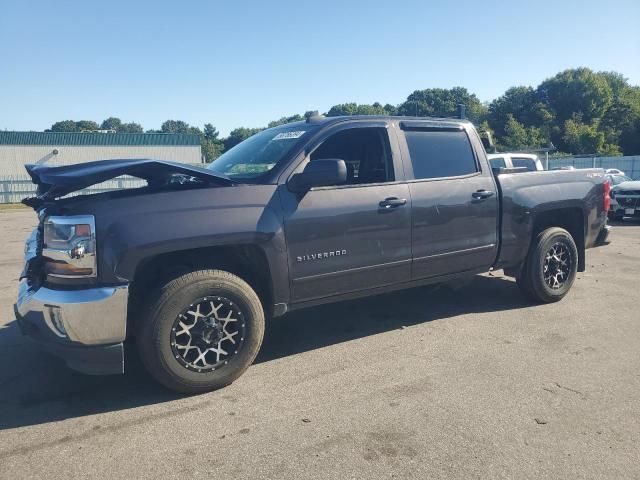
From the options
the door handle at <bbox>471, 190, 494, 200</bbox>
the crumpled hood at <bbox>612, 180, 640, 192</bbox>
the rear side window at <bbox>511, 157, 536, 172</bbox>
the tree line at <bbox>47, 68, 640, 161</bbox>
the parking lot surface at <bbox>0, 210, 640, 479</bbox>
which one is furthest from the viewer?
the tree line at <bbox>47, 68, 640, 161</bbox>

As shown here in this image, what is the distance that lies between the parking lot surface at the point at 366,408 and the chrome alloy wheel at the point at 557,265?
654 millimetres

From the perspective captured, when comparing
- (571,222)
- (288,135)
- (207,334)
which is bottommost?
(207,334)

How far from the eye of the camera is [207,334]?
354 centimetres

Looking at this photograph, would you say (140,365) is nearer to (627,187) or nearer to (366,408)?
(366,408)

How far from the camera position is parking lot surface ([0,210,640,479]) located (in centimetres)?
269

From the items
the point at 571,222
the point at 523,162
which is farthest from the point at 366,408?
the point at 523,162

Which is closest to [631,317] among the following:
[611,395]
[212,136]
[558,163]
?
[611,395]

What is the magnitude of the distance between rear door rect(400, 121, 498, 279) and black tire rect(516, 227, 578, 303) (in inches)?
25.5

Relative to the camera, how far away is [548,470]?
8.53ft

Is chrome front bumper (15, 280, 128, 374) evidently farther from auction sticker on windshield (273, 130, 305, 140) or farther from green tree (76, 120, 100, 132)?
green tree (76, 120, 100, 132)

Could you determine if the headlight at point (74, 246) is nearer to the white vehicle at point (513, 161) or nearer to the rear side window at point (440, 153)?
the rear side window at point (440, 153)

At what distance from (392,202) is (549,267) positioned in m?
2.44

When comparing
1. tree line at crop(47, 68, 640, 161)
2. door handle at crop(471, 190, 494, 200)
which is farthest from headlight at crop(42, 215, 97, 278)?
tree line at crop(47, 68, 640, 161)

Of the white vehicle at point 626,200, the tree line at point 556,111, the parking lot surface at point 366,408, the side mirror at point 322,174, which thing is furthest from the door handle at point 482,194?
the tree line at point 556,111
